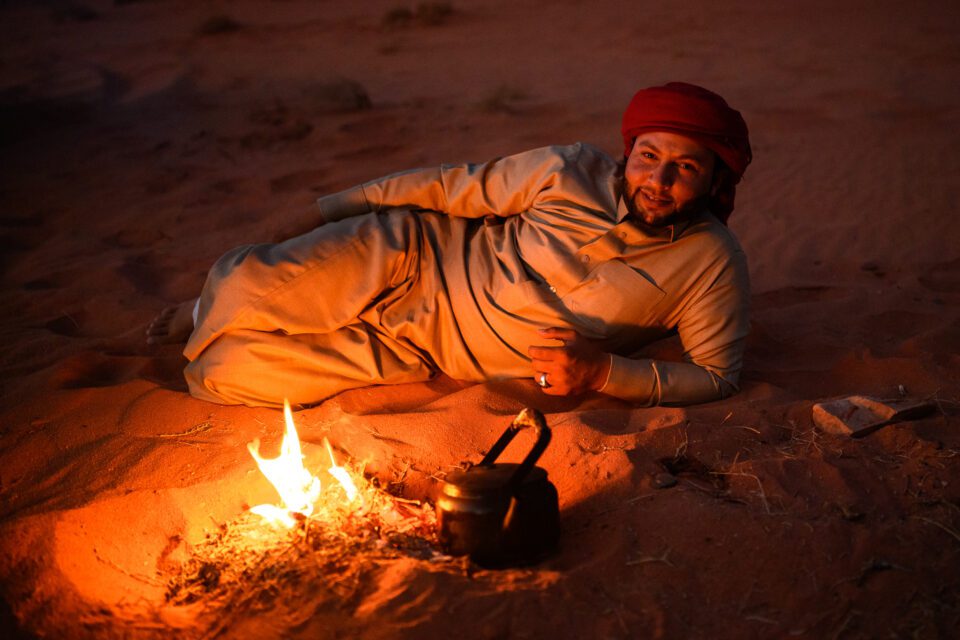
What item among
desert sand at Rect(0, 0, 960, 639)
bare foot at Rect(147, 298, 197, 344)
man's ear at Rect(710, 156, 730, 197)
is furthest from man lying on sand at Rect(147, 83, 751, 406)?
bare foot at Rect(147, 298, 197, 344)

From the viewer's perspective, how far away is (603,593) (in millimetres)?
2090

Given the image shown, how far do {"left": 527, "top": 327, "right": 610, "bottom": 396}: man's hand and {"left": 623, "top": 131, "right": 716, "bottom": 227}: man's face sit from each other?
21.3 inches

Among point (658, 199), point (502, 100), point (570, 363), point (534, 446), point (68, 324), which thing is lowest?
point (68, 324)

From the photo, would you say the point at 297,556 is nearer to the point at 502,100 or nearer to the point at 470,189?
the point at 470,189

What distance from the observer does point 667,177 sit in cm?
295

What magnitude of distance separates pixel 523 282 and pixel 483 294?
18 centimetres

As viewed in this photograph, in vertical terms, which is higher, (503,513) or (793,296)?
(503,513)

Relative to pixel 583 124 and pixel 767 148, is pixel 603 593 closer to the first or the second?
pixel 767 148

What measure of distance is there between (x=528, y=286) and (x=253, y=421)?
124cm

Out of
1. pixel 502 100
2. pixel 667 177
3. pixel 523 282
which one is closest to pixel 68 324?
pixel 523 282

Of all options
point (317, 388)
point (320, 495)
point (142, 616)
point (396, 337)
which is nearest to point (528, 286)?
point (396, 337)

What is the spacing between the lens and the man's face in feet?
9.70

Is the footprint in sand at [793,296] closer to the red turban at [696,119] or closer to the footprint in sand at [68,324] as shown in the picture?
the red turban at [696,119]

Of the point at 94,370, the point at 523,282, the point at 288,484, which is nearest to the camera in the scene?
the point at 288,484
